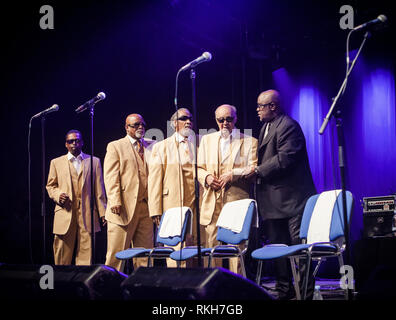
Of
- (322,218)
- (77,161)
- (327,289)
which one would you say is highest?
(77,161)

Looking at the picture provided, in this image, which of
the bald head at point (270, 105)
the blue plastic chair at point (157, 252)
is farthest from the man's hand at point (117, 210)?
the bald head at point (270, 105)

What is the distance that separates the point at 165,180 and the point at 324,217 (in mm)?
2002

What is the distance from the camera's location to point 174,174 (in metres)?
5.10

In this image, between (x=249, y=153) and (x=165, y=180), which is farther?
(x=165, y=180)

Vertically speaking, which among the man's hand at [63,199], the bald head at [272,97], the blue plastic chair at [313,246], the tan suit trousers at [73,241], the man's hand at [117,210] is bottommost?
the tan suit trousers at [73,241]

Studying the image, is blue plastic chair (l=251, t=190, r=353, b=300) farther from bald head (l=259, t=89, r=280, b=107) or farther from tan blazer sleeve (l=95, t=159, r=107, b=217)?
tan blazer sleeve (l=95, t=159, r=107, b=217)

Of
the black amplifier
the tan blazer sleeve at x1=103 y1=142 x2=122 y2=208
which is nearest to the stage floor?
the black amplifier

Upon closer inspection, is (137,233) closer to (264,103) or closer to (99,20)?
(264,103)

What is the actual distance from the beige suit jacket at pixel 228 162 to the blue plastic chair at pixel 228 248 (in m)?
0.39

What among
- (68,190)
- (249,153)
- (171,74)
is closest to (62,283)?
(249,153)

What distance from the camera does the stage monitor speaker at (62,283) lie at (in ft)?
9.46

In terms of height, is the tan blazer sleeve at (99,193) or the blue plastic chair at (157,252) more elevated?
the tan blazer sleeve at (99,193)

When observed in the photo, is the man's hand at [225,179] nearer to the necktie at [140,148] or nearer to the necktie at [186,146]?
the necktie at [186,146]

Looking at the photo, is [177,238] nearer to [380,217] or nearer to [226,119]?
[226,119]
